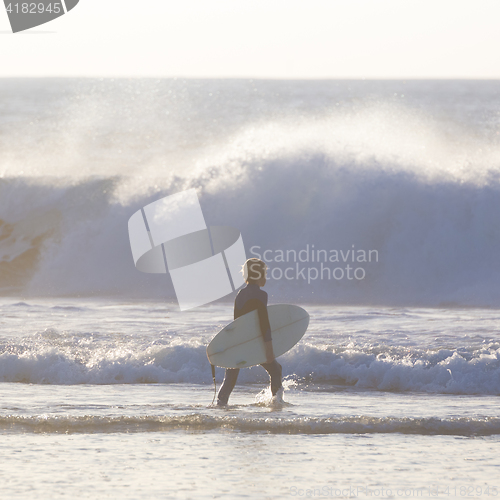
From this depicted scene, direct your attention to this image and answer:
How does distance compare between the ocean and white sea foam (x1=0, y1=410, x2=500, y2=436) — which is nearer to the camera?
the ocean

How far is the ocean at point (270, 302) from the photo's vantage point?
5.11 m

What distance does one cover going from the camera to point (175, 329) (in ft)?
36.7

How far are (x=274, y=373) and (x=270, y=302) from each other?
933 cm

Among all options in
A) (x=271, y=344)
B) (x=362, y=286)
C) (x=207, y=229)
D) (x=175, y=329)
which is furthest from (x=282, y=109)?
(x=271, y=344)

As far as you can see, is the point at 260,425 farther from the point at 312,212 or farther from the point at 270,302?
the point at 312,212

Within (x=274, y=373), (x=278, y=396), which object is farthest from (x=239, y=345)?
(x=278, y=396)

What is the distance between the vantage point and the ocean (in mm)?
5105

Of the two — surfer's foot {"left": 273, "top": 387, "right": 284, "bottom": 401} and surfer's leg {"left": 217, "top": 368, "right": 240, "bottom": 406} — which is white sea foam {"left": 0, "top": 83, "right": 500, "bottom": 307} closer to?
surfer's foot {"left": 273, "top": 387, "right": 284, "bottom": 401}

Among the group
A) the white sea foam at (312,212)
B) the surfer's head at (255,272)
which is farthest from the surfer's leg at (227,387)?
the white sea foam at (312,212)

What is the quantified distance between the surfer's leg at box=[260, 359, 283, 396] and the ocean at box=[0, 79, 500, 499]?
0.19 m

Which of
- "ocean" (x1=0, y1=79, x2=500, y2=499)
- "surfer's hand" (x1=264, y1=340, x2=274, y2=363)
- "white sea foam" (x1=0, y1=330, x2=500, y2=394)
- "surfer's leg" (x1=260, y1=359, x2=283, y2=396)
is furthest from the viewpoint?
"white sea foam" (x1=0, y1=330, x2=500, y2=394)

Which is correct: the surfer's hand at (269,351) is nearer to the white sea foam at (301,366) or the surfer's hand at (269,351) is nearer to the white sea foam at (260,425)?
the white sea foam at (260,425)

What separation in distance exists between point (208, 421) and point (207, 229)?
542 inches

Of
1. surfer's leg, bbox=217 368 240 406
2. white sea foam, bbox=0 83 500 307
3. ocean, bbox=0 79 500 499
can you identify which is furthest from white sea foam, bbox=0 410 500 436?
white sea foam, bbox=0 83 500 307
